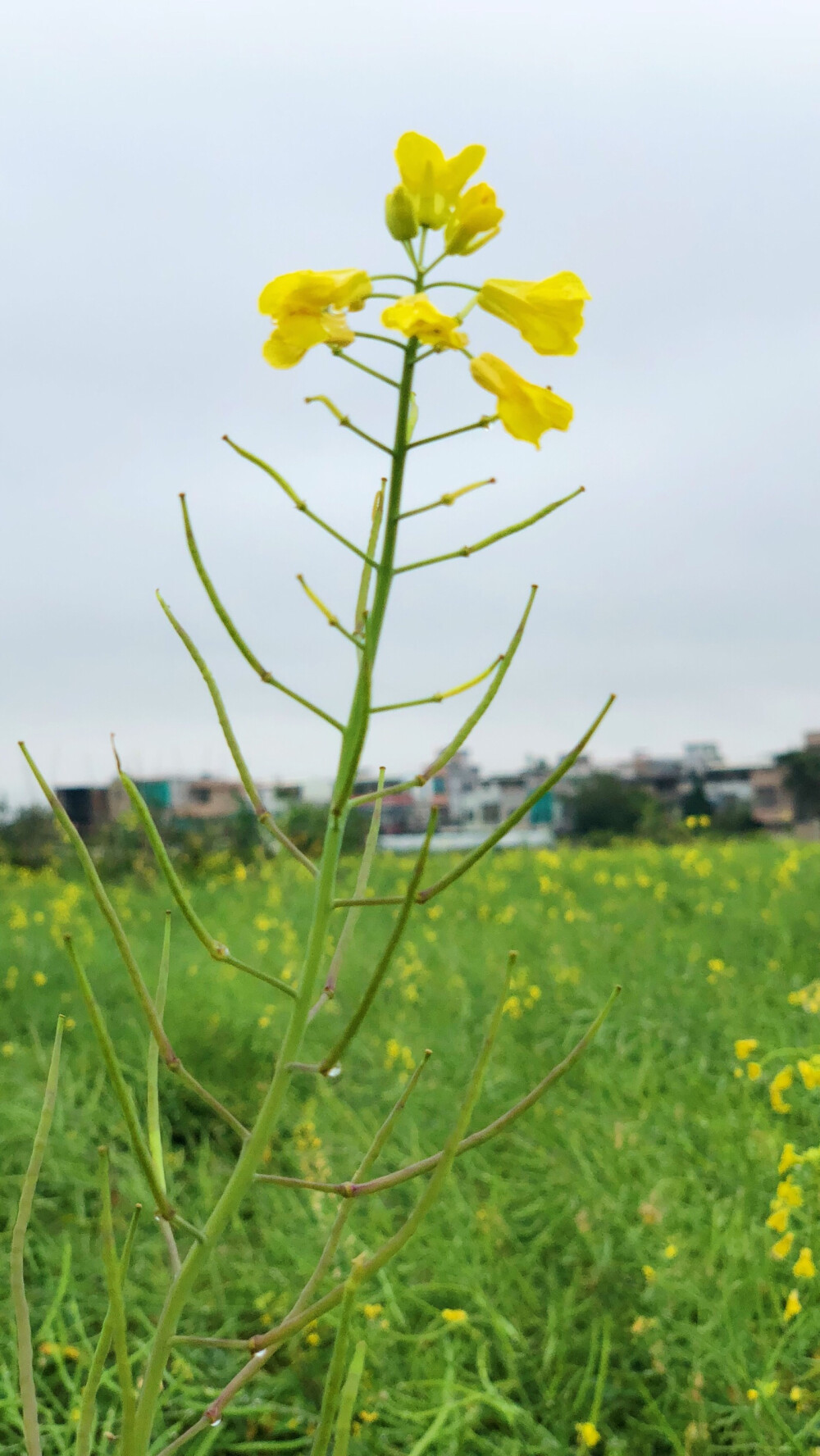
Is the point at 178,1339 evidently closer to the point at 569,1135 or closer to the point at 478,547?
the point at 478,547

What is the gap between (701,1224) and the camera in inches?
91.2

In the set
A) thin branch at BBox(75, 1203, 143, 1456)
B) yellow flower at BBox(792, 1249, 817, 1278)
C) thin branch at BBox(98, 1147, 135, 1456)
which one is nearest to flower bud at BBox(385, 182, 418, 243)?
thin branch at BBox(98, 1147, 135, 1456)

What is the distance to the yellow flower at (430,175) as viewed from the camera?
88 centimetres

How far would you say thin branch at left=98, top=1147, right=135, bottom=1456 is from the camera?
903 mm

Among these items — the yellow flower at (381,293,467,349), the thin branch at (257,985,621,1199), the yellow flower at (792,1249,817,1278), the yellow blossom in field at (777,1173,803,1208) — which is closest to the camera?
the yellow flower at (381,293,467,349)

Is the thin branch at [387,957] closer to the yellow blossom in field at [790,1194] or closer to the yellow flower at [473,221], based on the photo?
the yellow flower at [473,221]

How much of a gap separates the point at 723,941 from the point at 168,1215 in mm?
3699

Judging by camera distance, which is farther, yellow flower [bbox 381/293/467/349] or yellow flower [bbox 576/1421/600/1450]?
yellow flower [bbox 576/1421/600/1450]

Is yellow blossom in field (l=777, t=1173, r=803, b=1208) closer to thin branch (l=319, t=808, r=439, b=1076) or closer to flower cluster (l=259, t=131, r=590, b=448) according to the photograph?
thin branch (l=319, t=808, r=439, b=1076)

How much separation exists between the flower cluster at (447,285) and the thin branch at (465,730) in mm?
185

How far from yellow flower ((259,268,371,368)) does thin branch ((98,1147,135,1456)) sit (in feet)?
2.17

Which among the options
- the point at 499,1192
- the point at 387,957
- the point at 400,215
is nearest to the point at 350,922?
the point at 387,957

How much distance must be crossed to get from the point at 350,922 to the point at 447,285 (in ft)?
1.93

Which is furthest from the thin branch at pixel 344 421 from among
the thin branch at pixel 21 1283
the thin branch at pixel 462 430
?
the thin branch at pixel 21 1283
